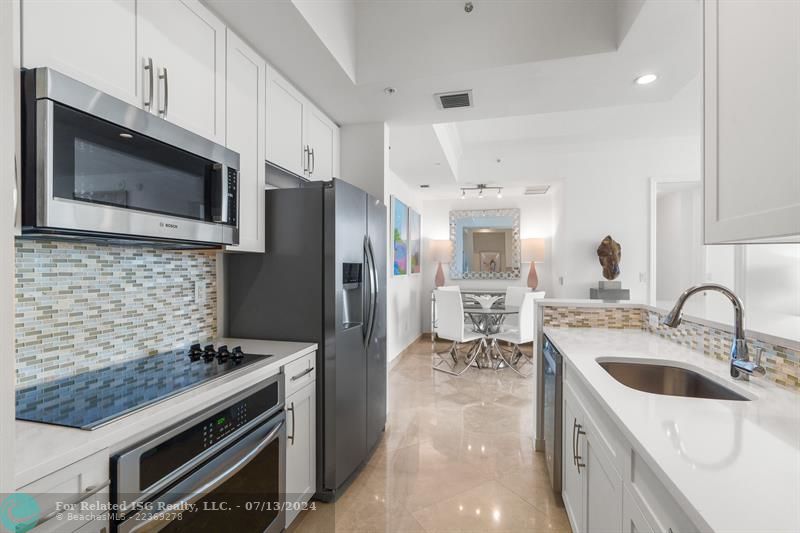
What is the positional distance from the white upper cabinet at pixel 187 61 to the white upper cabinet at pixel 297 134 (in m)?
0.39

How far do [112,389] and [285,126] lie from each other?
1583 mm

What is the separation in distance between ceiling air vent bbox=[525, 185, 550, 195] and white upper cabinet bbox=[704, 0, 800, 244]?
4551mm

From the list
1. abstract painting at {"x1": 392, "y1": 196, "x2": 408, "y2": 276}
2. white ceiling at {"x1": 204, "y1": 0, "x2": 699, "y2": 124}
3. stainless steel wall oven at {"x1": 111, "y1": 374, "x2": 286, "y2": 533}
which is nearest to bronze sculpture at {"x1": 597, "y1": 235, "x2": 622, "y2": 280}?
white ceiling at {"x1": 204, "y1": 0, "x2": 699, "y2": 124}

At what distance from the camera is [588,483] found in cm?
140

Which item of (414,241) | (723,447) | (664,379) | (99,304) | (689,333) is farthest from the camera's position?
(414,241)

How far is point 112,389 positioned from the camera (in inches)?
49.9

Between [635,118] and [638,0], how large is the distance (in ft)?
8.42

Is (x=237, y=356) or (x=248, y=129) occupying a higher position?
(x=248, y=129)

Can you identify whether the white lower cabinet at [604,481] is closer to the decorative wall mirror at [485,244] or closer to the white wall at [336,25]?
the white wall at [336,25]

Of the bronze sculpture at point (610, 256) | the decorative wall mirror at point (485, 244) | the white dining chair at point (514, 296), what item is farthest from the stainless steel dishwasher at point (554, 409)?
the decorative wall mirror at point (485, 244)

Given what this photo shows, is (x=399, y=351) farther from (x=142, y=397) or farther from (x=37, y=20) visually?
(x=37, y=20)

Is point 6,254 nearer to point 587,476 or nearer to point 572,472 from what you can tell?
point 587,476

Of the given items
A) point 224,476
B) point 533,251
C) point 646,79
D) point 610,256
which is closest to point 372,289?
point 224,476

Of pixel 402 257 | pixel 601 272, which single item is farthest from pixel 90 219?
pixel 601 272
